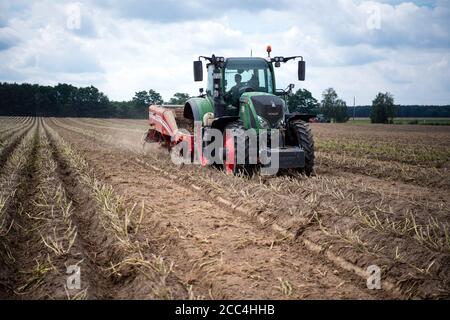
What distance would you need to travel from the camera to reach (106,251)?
4004 mm

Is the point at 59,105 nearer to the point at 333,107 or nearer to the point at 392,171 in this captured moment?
the point at 333,107

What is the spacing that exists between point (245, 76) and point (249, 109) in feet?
4.08

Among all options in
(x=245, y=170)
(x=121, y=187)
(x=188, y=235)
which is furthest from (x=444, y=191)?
(x=121, y=187)

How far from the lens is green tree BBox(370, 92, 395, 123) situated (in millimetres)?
63000

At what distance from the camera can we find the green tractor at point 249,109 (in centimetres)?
752

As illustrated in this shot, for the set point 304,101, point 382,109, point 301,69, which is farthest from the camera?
point 382,109

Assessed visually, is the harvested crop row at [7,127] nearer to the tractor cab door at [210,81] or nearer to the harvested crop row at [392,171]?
the tractor cab door at [210,81]

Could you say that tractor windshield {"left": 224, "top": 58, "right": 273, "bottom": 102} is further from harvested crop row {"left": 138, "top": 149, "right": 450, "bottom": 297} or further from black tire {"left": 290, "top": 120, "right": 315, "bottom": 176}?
harvested crop row {"left": 138, "top": 149, "right": 450, "bottom": 297}

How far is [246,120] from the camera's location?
790 centimetres

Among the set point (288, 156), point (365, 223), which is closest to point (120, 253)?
point (365, 223)

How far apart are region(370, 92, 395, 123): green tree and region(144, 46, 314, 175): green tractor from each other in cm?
5843

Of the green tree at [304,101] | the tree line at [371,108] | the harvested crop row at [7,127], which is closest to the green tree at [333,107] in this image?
the tree line at [371,108]

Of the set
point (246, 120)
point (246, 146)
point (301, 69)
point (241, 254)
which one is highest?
point (301, 69)
